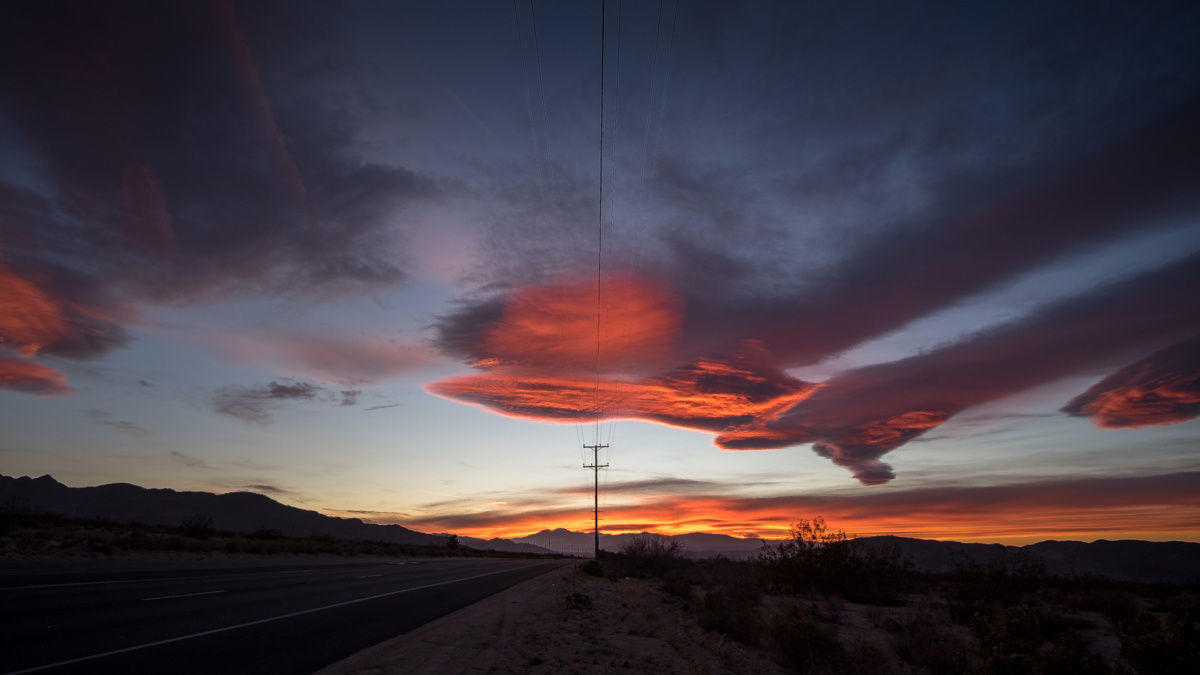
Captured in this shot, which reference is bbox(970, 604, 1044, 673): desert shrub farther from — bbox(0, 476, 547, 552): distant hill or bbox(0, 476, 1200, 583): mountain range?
bbox(0, 476, 547, 552): distant hill

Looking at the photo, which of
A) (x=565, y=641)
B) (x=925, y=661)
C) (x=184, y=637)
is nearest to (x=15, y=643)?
(x=184, y=637)

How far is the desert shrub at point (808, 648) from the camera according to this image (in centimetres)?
1162

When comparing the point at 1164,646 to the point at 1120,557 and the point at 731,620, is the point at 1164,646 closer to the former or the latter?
the point at 731,620

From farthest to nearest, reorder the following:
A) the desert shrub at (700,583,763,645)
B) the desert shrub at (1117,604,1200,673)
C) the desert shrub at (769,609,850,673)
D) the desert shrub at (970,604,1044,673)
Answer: the desert shrub at (700,583,763,645) → the desert shrub at (769,609,850,673) → the desert shrub at (970,604,1044,673) → the desert shrub at (1117,604,1200,673)

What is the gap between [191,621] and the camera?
10297 mm

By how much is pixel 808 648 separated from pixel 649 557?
113 feet

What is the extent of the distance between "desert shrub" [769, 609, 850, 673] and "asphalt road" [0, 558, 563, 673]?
26.1 ft

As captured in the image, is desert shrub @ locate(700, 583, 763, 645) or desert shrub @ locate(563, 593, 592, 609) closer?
desert shrub @ locate(700, 583, 763, 645)

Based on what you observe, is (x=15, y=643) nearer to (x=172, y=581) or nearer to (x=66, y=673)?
(x=66, y=673)

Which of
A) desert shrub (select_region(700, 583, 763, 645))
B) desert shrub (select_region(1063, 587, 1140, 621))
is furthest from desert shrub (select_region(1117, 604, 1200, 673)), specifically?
desert shrub (select_region(1063, 587, 1140, 621))

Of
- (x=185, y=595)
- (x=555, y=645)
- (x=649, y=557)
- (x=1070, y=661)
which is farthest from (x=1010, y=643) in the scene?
(x=649, y=557)

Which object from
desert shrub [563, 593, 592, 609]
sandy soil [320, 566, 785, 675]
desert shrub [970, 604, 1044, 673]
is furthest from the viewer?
desert shrub [563, 593, 592, 609]

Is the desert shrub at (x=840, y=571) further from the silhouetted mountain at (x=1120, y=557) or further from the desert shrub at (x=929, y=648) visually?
the silhouetted mountain at (x=1120, y=557)

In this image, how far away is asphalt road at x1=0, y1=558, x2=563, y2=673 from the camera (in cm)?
752
